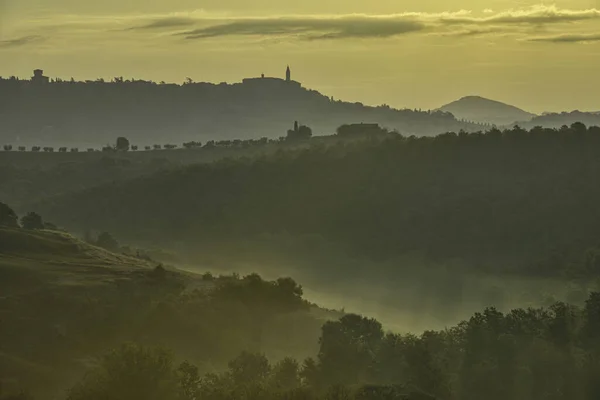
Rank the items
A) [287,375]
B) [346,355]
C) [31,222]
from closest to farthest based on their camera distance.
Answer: [287,375]
[346,355]
[31,222]

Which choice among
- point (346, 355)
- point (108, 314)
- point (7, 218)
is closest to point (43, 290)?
point (108, 314)

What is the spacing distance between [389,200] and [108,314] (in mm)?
103799

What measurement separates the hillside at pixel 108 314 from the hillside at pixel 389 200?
223 feet

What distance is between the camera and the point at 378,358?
59.1 meters

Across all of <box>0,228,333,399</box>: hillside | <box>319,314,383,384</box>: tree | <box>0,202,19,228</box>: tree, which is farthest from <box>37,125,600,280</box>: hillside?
<box>319,314,383,384</box>: tree

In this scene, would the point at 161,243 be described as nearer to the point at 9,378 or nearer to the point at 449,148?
the point at 449,148

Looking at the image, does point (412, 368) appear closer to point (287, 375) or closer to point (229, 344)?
point (287, 375)

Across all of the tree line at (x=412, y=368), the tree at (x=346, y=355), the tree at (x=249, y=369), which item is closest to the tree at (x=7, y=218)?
the tree line at (x=412, y=368)

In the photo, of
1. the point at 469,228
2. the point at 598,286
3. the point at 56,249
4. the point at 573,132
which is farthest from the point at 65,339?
the point at 573,132

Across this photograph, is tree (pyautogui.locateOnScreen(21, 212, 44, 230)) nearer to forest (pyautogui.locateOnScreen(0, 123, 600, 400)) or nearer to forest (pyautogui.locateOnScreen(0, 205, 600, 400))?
forest (pyautogui.locateOnScreen(0, 123, 600, 400))

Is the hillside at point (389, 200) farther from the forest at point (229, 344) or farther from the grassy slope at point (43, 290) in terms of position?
the grassy slope at point (43, 290)

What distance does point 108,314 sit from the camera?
242 feet

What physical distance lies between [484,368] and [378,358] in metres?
6.41

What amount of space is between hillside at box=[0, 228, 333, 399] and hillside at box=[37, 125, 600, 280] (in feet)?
223
